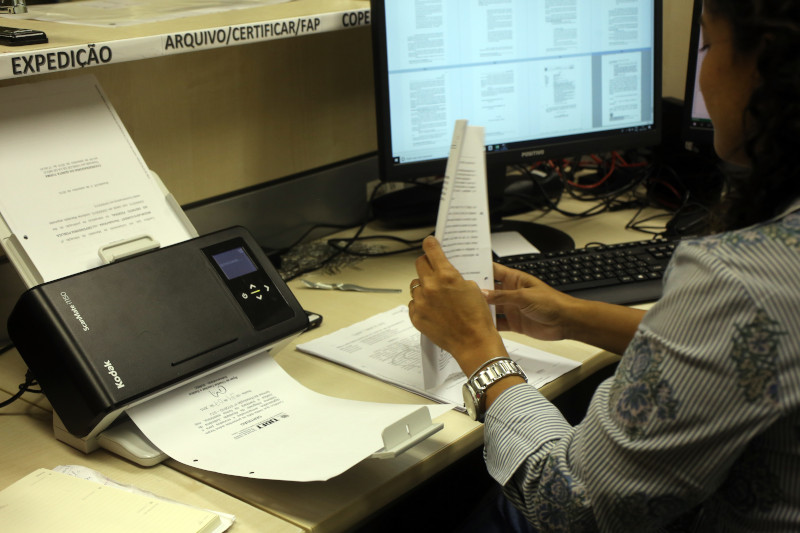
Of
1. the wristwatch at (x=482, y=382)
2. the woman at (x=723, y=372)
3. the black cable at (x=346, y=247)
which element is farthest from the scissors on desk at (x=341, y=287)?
the woman at (x=723, y=372)

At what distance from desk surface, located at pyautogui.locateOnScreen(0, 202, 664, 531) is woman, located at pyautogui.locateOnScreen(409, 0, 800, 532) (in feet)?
0.36

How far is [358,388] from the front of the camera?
1036 millimetres

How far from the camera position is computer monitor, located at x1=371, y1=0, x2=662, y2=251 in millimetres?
1378

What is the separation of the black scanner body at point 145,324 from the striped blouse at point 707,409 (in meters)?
0.41

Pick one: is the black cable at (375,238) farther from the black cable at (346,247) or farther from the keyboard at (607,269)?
the keyboard at (607,269)

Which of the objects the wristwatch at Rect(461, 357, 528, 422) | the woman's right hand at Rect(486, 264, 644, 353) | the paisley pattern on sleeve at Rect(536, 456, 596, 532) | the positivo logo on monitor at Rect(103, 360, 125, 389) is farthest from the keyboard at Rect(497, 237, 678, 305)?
the positivo logo on monitor at Rect(103, 360, 125, 389)

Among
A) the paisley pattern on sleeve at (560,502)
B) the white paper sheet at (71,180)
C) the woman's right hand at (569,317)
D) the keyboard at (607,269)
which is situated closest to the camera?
the paisley pattern on sleeve at (560,502)

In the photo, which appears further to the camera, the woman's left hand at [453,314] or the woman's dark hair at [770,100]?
the woman's left hand at [453,314]

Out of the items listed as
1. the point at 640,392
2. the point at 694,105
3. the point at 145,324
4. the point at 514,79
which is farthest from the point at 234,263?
the point at 694,105

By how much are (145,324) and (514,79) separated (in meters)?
0.82

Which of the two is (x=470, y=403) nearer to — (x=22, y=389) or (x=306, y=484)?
(x=306, y=484)

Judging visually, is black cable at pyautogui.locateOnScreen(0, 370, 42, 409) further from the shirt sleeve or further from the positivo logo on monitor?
the shirt sleeve

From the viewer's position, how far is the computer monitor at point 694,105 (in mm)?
1540

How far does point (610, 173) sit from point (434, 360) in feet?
3.10
